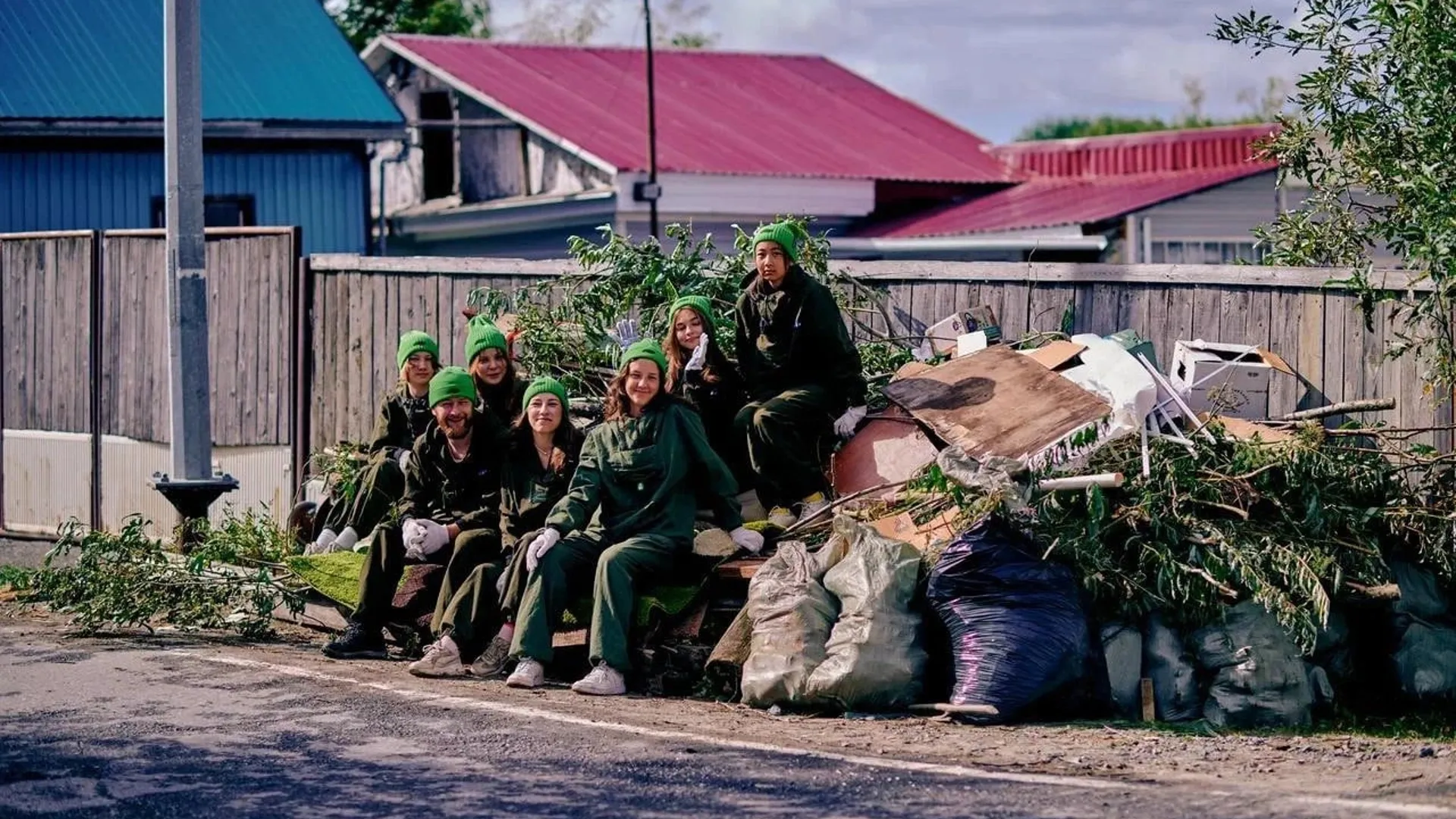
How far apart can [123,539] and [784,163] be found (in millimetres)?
19191

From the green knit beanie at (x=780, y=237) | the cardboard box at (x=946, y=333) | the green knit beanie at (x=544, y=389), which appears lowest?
the green knit beanie at (x=544, y=389)

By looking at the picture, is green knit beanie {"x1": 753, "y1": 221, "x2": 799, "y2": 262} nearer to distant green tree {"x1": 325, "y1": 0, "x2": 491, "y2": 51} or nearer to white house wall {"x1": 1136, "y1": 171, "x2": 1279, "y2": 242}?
white house wall {"x1": 1136, "y1": 171, "x2": 1279, "y2": 242}

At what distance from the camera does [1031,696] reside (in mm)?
8477

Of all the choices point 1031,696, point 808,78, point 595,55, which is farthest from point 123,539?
point 808,78

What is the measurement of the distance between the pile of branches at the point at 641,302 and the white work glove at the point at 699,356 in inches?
31.2

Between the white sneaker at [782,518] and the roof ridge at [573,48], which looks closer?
the white sneaker at [782,518]

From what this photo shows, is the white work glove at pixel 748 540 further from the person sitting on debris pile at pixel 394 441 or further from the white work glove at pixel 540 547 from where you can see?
the person sitting on debris pile at pixel 394 441

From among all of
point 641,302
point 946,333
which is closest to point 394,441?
point 641,302

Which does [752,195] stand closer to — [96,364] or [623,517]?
[96,364]

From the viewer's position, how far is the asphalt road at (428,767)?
675cm

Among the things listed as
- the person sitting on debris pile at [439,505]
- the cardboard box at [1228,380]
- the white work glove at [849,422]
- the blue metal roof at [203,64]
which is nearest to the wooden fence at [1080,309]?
the cardboard box at [1228,380]

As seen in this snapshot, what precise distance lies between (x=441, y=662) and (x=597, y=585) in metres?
0.90

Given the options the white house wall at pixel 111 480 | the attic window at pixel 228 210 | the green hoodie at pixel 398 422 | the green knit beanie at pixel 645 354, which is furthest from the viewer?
the attic window at pixel 228 210

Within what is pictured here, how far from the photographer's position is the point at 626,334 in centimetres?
1180
